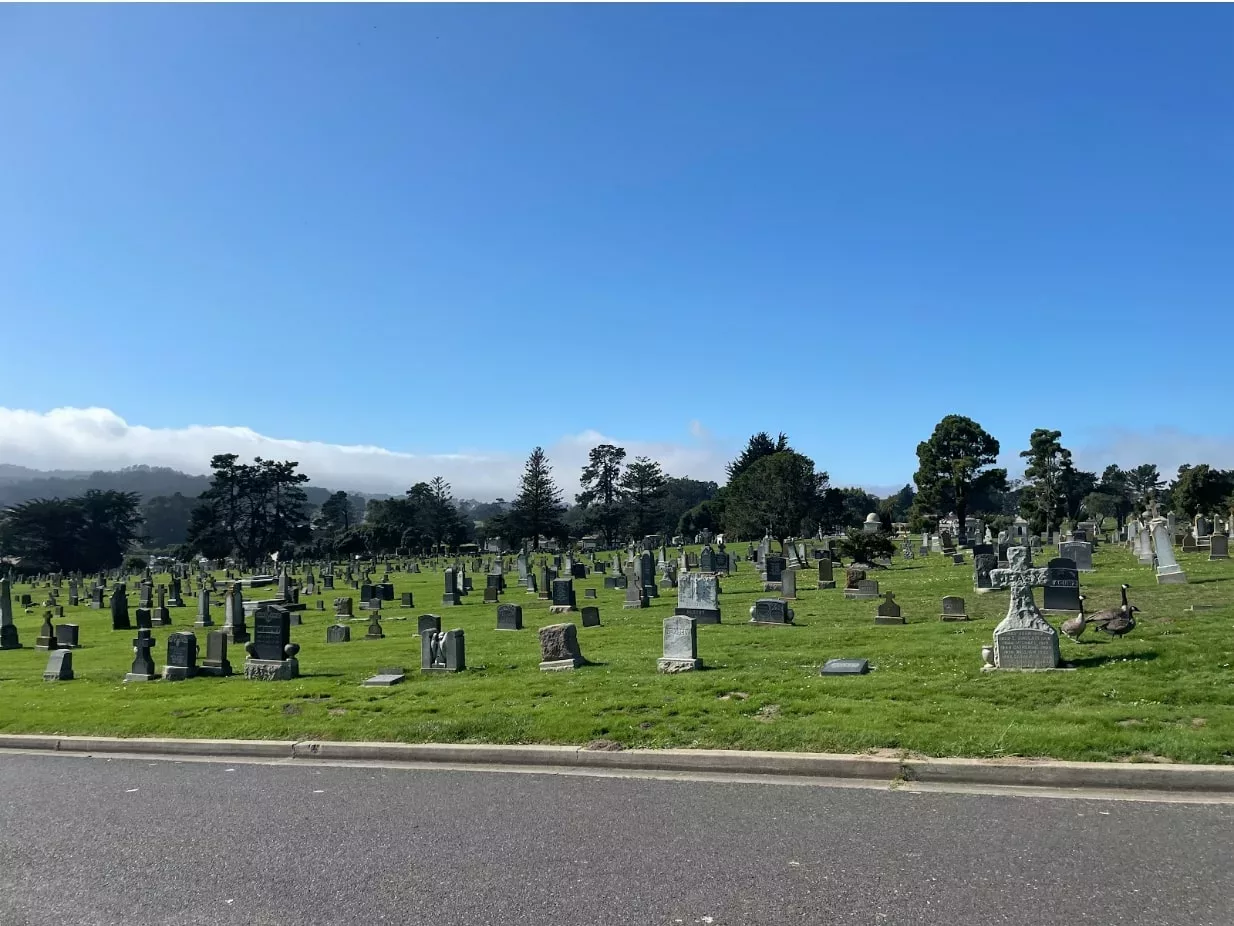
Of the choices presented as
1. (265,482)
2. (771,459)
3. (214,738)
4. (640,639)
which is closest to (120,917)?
(214,738)

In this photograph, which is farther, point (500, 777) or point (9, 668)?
point (9, 668)

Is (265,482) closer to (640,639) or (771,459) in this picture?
(771,459)

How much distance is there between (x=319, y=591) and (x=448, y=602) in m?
16.3

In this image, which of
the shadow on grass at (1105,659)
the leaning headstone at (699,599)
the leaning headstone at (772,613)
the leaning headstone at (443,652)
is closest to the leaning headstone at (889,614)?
the leaning headstone at (772,613)

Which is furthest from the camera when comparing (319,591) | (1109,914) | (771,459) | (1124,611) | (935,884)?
(771,459)

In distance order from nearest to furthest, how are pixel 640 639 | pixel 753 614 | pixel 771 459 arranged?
pixel 640 639 < pixel 753 614 < pixel 771 459

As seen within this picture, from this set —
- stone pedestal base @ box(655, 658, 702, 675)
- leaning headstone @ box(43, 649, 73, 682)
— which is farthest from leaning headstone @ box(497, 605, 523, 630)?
leaning headstone @ box(43, 649, 73, 682)

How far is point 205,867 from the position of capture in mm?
6133

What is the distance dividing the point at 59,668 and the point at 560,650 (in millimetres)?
10504

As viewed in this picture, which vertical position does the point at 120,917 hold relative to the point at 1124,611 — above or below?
below

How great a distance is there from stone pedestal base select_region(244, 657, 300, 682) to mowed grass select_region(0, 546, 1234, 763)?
0.32m

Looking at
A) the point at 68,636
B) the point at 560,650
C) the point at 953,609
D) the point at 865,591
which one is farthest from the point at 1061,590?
the point at 68,636

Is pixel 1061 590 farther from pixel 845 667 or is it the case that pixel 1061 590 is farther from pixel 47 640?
pixel 47 640

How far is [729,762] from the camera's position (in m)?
8.26
